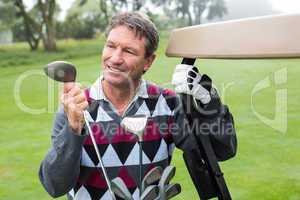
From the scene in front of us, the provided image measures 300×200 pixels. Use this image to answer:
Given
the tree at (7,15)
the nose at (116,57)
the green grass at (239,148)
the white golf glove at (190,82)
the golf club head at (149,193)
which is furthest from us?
the tree at (7,15)

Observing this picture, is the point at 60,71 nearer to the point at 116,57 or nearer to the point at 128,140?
the point at 116,57

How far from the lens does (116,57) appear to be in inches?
58.8

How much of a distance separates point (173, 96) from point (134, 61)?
25cm

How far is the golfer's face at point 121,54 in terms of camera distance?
4.92 feet

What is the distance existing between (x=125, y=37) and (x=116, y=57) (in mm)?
64

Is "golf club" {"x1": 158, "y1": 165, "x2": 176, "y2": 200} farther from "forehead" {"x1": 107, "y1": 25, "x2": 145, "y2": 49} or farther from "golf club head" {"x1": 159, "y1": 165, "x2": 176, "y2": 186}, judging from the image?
"forehead" {"x1": 107, "y1": 25, "x2": 145, "y2": 49}

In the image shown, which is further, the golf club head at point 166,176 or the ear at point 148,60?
the ear at point 148,60

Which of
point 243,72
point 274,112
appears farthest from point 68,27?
point 274,112

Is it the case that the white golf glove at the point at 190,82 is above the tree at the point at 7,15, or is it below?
above

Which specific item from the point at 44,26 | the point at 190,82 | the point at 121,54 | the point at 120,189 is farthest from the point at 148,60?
the point at 44,26

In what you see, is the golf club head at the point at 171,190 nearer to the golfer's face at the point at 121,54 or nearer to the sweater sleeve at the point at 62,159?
the sweater sleeve at the point at 62,159

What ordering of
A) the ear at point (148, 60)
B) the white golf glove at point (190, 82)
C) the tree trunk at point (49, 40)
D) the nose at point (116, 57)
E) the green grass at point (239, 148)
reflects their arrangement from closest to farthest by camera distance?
the white golf glove at point (190, 82) → the nose at point (116, 57) → the ear at point (148, 60) → the green grass at point (239, 148) → the tree trunk at point (49, 40)

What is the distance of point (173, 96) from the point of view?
5.62 feet

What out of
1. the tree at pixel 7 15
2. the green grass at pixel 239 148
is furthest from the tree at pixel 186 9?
the green grass at pixel 239 148
